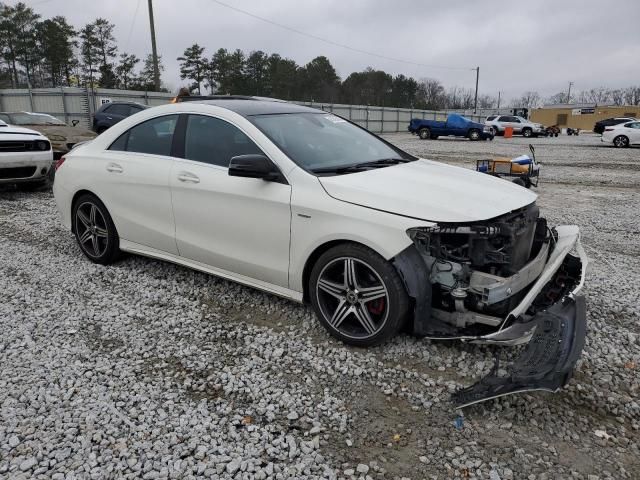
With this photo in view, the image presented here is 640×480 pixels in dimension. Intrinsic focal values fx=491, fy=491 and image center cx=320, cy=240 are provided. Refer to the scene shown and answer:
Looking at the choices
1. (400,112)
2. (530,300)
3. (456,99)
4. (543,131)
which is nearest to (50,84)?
(400,112)

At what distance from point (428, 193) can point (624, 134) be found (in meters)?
25.4

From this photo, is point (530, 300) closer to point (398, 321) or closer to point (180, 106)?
point (398, 321)

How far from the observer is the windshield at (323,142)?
12.0 ft

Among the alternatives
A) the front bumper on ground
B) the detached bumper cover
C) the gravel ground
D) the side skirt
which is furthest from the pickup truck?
the detached bumper cover

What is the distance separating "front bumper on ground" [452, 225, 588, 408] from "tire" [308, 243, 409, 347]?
528 mm

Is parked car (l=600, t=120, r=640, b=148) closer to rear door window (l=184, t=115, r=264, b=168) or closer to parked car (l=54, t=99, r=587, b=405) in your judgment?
parked car (l=54, t=99, r=587, b=405)

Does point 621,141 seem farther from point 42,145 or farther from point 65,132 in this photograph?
point 42,145

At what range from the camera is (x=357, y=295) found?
3.26m

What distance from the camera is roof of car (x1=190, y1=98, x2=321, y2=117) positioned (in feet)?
13.3

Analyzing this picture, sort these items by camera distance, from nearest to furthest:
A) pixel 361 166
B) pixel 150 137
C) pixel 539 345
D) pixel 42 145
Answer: pixel 539 345 → pixel 361 166 → pixel 150 137 → pixel 42 145

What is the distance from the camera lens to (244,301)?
4.14 metres

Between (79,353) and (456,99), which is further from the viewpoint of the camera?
(456,99)

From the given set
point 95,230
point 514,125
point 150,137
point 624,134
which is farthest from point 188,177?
point 514,125

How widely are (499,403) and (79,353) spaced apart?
8.88 feet
